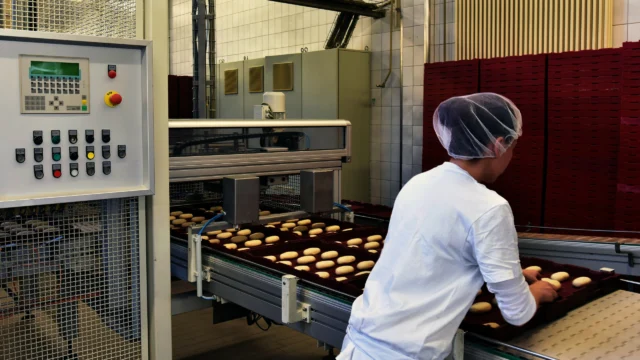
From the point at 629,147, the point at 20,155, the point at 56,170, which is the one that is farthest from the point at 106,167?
the point at 629,147

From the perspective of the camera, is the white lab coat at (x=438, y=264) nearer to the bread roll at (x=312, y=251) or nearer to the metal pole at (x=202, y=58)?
the bread roll at (x=312, y=251)

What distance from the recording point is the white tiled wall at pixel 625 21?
13.4 feet

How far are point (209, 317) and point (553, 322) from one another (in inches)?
126

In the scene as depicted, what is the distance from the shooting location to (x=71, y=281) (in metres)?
1.97

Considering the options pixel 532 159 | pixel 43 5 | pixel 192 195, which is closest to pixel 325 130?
pixel 192 195

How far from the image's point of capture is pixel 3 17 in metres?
1.83

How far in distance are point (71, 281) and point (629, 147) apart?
3.45m

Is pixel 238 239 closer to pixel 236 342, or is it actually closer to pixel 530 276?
pixel 530 276

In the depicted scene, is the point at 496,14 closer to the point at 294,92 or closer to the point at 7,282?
the point at 294,92

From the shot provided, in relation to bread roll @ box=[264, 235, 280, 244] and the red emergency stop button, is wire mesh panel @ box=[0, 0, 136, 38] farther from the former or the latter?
bread roll @ box=[264, 235, 280, 244]

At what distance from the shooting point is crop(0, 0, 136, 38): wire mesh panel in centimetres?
184

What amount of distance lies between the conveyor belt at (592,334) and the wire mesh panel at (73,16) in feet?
5.24

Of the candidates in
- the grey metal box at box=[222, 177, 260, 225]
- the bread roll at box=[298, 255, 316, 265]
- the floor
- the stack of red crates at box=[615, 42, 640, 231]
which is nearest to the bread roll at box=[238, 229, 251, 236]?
the grey metal box at box=[222, 177, 260, 225]

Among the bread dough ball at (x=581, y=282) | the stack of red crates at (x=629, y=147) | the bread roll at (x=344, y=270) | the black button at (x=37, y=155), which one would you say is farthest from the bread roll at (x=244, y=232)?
the stack of red crates at (x=629, y=147)
